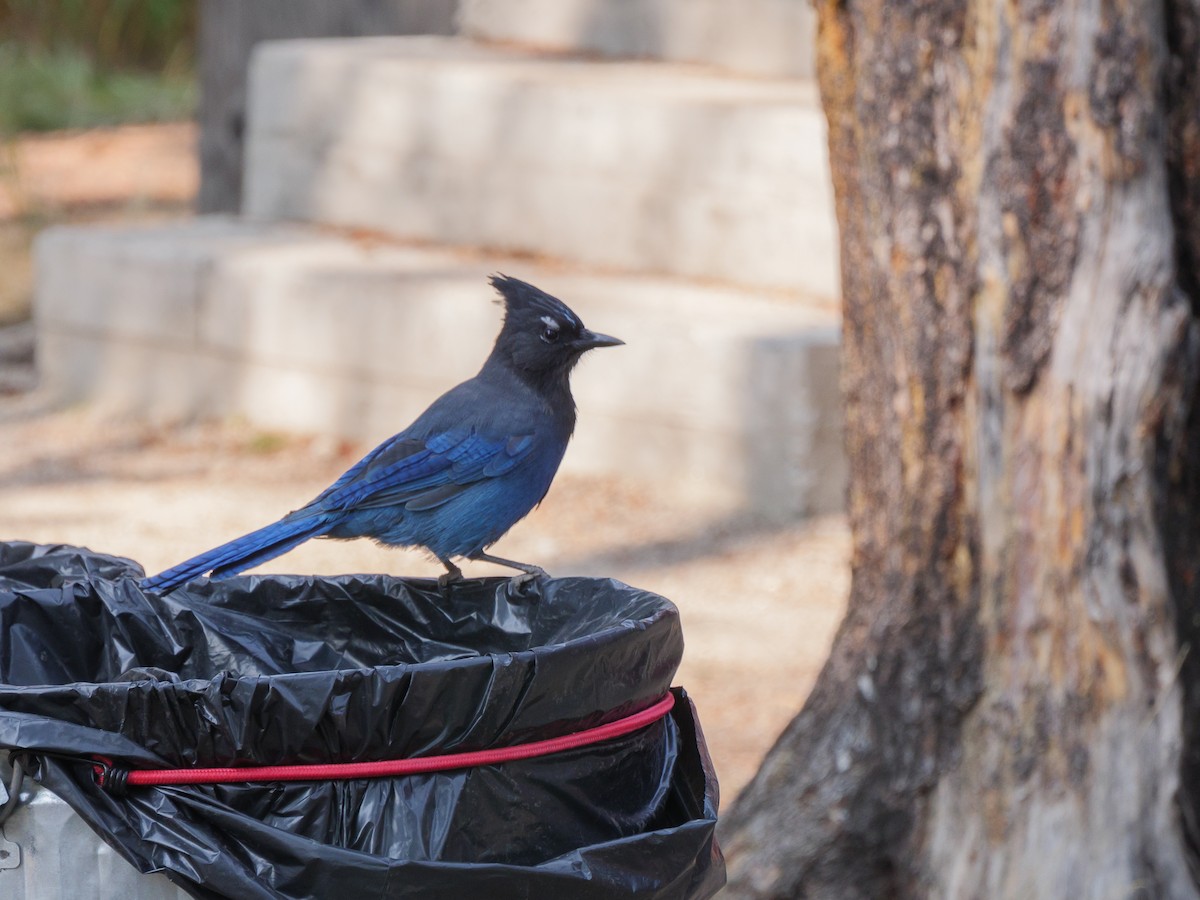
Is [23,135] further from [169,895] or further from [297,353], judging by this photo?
[169,895]

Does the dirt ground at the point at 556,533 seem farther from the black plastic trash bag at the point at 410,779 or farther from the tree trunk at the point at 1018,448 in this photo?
the black plastic trash bag at the point at 410,779

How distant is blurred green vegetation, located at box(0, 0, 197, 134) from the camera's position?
51.1 feet

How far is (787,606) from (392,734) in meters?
3.80

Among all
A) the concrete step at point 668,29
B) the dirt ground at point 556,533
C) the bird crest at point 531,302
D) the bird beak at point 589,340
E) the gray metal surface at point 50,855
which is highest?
the concrete step at point 668,29

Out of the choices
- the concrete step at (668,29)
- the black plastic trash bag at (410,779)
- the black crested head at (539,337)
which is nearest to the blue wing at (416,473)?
the black crested head at (539,337)

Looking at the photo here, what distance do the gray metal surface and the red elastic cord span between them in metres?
0.09

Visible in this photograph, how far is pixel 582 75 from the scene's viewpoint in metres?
7.82

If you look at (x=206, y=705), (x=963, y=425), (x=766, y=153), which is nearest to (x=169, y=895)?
(x=206, y=705)

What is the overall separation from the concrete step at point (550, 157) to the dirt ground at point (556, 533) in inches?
45.7

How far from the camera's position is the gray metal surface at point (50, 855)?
1.97 meters

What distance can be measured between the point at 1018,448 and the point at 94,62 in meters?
16.0

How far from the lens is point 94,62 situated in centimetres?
1748

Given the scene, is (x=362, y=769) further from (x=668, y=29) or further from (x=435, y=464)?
(x=668, y=29)

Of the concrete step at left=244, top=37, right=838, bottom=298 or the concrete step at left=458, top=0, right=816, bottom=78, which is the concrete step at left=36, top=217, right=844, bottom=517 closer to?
the concrete step at left=244, top=37, right=838, bottom=298
